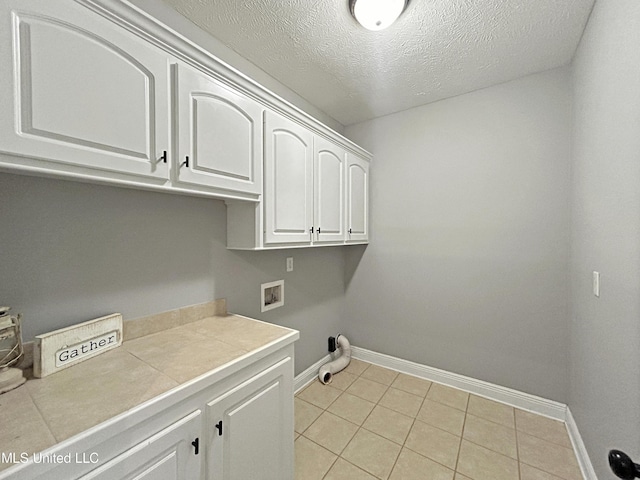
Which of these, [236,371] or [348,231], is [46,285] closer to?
[236,371]

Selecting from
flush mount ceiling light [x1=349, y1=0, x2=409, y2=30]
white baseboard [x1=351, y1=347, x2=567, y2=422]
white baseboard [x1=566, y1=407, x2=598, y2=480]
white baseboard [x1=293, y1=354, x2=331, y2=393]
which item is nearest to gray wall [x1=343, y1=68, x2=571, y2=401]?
white baseboard [x1=351, y1=347, x2=567, y2=422]

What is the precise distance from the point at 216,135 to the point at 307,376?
2.08 m

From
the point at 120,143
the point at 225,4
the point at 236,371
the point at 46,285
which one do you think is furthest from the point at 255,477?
the point at 225,4

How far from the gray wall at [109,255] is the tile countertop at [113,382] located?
0.72 feet

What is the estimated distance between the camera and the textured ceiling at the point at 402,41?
1375mm

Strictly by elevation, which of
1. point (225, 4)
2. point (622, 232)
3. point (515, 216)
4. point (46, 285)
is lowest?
point (46, 285)

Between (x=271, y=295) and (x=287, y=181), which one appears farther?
(x=271, y=295)

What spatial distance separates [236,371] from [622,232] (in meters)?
1.63

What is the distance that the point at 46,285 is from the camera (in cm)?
100

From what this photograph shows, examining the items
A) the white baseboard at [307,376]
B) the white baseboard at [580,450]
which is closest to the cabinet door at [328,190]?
the white baseboard at [307,376]

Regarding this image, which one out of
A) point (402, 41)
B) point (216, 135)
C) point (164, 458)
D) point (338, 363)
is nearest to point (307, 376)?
point (338, 363)

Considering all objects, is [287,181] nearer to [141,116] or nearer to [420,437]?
[141,116]

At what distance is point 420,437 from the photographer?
1726 millimetres

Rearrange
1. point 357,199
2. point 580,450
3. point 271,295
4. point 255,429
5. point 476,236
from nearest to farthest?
1. point 255,429
2. point 580,450
3. point 271,295
4. point 476,236
5. point 357,199
